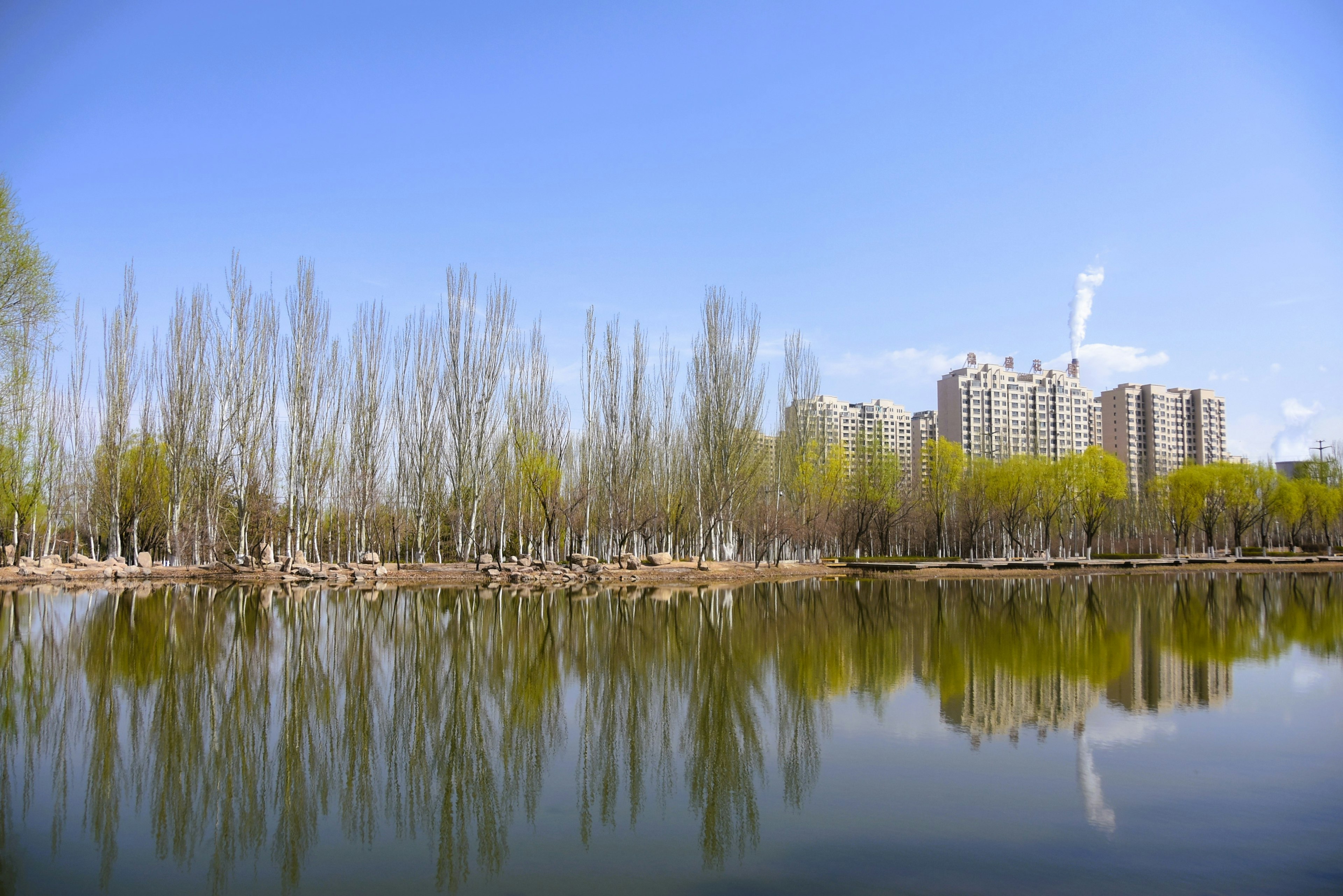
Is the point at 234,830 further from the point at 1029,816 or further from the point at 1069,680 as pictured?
the point at 1069,680

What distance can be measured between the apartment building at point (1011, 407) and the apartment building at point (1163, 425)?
4018 mm

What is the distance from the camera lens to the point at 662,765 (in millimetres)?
6375

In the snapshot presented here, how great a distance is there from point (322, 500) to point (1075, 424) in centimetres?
8997

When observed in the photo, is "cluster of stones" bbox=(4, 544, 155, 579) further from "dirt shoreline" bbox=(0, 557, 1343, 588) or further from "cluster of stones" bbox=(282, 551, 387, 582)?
"cluster of stones" bbox=(282, 551, 387, 582)

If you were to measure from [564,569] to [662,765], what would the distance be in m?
23.3

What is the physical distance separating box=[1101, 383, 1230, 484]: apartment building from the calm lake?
321 feet

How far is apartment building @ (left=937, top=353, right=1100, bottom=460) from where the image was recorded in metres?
91.1

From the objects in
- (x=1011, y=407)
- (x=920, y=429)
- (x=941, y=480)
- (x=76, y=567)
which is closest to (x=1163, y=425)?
(x=1011, y=407)

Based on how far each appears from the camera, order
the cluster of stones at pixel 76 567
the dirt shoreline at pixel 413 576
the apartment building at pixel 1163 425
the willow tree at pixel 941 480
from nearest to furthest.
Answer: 1. the dirt shoreline at pixel 413 576
2. the cluster of stones at pixel 76 567
3. the willow tree at pixel 941 480
4. the apartment building at pixel 1163 425

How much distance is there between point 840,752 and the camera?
22.0 ft

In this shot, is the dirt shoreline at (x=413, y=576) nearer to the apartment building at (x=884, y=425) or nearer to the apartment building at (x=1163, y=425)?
the apartment building at (x=884, y=425)

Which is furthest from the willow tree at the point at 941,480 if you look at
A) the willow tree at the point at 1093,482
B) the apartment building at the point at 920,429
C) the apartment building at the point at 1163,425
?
the apartment building at the point at 1163,425

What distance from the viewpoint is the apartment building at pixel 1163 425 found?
9719cm

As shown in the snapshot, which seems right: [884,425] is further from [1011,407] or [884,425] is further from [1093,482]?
[1093,482]
